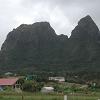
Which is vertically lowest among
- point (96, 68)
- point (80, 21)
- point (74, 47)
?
point (96, 68)

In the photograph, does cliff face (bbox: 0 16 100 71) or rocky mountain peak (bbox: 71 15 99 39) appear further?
rocky mountain peak (bbox: 71 15 99 39)

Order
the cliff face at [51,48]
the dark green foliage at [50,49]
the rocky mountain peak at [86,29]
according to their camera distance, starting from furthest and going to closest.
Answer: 1. the rocky mountain peak at [86,29]
2. the cliff face at [51,48]
3. the dark green foliage at [50,49]

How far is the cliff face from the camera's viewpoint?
111062 millimetres

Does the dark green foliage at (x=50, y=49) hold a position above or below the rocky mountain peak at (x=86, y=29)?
below

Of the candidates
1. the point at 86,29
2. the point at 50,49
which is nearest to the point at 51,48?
the point at 50,49

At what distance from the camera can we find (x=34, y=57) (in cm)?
11819

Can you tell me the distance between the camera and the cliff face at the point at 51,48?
364 ft

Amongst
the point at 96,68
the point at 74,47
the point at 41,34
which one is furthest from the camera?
the point at 41,34

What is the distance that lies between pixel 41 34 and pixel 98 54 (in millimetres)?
23501

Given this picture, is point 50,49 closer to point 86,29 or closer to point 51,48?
point 51,48

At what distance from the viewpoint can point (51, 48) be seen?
395 feet

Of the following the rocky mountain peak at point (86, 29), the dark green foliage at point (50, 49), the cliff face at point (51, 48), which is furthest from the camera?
the rocky mountain peak at point (86, 29)

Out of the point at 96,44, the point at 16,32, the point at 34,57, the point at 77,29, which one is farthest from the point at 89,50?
the point at 16,32

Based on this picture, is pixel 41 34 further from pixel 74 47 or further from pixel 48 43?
pixel 74 47
